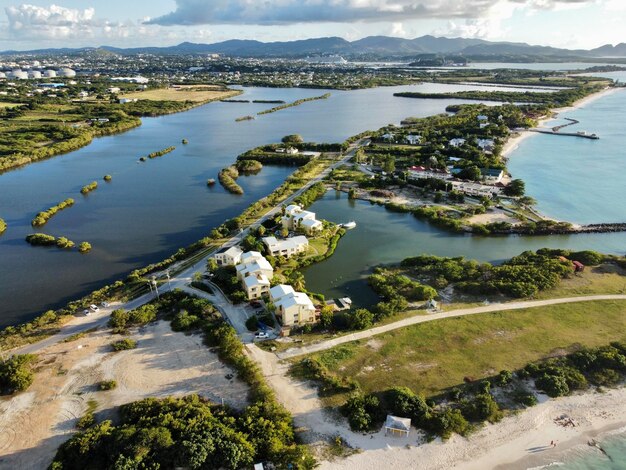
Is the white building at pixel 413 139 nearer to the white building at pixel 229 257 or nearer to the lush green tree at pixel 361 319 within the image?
the white building at pixel 229 257

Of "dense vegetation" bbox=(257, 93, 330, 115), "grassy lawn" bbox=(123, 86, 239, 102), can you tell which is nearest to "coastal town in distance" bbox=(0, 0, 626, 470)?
"dense vegetation" bbox=(257, 93, 330, 115)

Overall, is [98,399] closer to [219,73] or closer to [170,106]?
[170,106]

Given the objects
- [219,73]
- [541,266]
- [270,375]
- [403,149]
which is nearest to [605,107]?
[403,149]

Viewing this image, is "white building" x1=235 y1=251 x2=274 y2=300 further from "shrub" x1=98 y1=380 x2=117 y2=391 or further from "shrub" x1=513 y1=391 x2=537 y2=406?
"shrub" x1=513 y1=391 x2=537 y2=406

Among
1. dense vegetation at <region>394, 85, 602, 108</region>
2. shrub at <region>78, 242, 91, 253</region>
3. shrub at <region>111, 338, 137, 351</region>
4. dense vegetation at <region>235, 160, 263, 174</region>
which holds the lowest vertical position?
shrub at <region>111, 338, 137, 351</region>

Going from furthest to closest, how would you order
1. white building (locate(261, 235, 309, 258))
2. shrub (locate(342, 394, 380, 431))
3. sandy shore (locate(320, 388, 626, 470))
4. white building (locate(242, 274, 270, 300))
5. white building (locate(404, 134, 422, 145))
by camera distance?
1. white building (locate(404, 134, 422, 145))
2. white building (locate(261, 235, 309, 258))
3. white building (locate(242, 274, 270, 300))
4. shrub (locate(342, 394, 380, 431))
5. sandy shore (locate(320, 388, 626, 470))

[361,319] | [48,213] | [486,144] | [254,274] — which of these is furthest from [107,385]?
[486,144]
